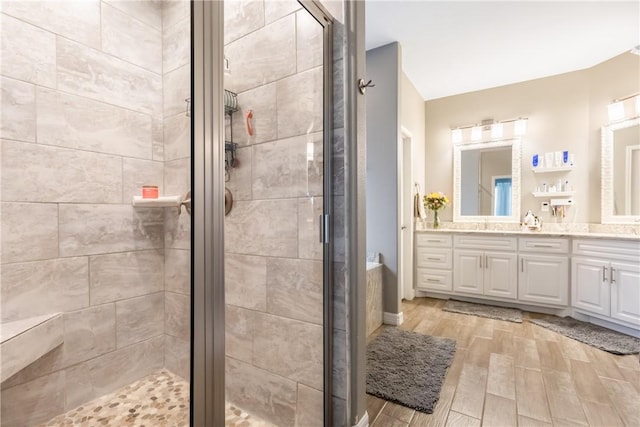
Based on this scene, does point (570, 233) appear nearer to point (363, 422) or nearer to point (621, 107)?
point (621, 107)

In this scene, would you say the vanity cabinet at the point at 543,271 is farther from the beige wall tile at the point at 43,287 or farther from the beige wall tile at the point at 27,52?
the beige wall tile at the point at 27,52

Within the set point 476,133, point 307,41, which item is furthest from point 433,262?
point 307,41

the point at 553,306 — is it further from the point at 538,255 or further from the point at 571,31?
the point at 571,31

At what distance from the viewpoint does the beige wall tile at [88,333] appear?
5.07 ft

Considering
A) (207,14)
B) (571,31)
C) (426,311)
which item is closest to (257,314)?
(207,14)

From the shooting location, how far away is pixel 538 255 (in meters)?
3.36

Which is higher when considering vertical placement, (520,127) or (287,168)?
(520,127)

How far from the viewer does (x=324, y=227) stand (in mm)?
1487

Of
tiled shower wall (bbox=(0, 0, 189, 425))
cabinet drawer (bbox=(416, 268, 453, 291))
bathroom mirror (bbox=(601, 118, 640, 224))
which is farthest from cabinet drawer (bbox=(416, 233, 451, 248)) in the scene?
tiled shower wall (bbox=(0, 0, 189, 425))

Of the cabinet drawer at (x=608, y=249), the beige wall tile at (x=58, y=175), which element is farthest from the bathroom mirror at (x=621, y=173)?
the beige wall tile at (x=58, y=175)

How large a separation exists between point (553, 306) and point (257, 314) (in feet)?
11.2

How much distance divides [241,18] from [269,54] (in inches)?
8.6

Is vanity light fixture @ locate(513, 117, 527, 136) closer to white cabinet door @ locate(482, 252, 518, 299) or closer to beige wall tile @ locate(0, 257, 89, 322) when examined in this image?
white cabinet door @ locate(482, 252, 518, 299)

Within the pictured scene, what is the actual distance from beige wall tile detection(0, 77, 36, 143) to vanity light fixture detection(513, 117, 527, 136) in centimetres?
460
